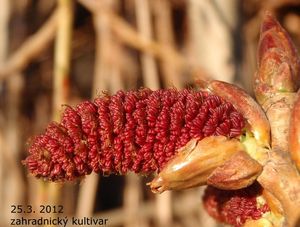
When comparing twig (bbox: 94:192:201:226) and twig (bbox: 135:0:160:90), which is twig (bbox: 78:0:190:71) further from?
twig (bbox: 94:192:201:226)

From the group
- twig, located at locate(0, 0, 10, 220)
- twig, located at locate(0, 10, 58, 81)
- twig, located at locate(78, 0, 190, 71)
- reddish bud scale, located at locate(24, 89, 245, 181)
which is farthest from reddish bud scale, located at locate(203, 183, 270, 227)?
twig, located at locate(0, 0, 10, 220)

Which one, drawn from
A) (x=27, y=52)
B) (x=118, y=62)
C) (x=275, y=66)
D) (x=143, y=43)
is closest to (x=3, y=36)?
(x=27, y=52)

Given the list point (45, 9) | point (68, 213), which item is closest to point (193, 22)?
point (45, 9)

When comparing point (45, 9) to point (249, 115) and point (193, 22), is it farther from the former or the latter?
point (249, 115)

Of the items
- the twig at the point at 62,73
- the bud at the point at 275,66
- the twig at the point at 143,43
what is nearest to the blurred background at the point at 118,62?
the twig at the point at 143,43

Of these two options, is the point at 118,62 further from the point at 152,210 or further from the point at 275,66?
the point at 275,66
